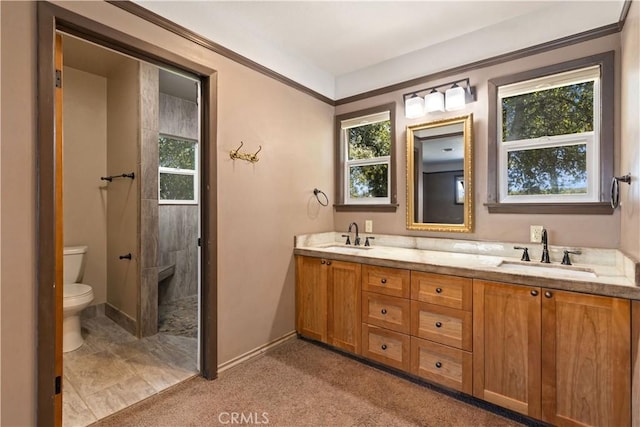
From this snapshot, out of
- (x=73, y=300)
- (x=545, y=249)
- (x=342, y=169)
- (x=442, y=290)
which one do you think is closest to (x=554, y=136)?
(x=545, y=249)

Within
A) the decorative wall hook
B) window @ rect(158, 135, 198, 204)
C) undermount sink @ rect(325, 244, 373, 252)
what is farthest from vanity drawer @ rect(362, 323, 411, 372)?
window @ rect(158, 135, 198, 204)

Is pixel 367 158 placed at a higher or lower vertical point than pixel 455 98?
lower

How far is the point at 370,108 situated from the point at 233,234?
1.81 meters

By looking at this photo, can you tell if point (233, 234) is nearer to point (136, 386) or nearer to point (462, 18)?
point (136, 386)

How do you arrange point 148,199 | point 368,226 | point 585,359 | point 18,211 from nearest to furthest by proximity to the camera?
point 18,211 < point 585,359 < point 148,199 < point 368,226

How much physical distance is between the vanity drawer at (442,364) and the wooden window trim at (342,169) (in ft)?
4.18

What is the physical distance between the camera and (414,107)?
2684 millimetres

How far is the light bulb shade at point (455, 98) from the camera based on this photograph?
2.44 m

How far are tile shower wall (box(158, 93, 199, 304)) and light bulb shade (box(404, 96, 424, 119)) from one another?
110 inches

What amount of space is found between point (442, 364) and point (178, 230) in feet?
11.0

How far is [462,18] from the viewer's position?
2277mm

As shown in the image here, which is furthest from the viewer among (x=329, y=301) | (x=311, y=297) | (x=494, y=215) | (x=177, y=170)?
(x=177, y=170)

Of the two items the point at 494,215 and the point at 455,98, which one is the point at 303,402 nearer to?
the point at 494,215

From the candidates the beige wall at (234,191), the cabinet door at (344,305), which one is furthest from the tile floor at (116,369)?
the cabinet door at (344,305)
